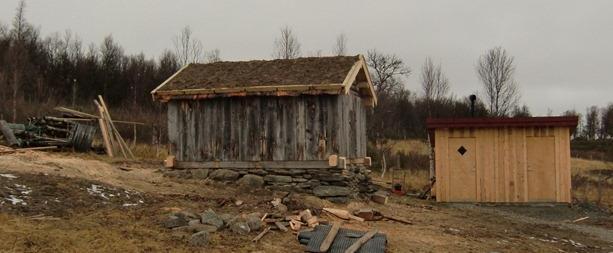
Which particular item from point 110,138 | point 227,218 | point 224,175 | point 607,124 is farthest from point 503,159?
point 607,124

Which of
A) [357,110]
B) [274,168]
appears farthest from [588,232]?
[274,168]

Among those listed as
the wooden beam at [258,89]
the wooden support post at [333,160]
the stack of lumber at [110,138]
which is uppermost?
the wooden beam at [258,89]

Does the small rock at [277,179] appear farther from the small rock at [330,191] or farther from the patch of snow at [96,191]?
the patch of snow at [96,191]

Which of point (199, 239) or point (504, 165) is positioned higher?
point (504, 165)

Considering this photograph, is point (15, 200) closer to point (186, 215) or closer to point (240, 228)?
point (186, 215)

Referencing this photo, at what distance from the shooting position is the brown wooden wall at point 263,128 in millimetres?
14062

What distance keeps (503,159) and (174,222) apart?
36.9 feet

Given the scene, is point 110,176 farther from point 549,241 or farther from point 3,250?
point 549,241

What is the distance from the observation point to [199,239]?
8430mm

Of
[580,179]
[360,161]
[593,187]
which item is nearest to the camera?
[360,161]

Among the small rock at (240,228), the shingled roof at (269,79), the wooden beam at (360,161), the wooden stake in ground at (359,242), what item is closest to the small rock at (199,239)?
the small rock at (240,228)

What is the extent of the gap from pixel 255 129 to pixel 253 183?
1.28 meters

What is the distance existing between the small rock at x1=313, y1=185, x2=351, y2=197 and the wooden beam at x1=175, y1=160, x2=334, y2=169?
48 cm

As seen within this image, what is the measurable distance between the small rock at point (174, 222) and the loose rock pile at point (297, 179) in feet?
15.2
